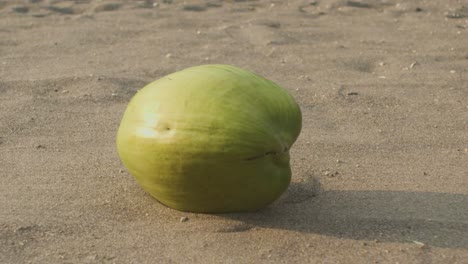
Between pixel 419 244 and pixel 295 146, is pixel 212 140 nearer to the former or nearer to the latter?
pixel 419 244

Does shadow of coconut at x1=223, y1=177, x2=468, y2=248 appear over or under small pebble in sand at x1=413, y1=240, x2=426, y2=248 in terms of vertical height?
under

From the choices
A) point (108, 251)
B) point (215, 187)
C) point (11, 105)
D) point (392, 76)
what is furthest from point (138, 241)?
point (392, 76)

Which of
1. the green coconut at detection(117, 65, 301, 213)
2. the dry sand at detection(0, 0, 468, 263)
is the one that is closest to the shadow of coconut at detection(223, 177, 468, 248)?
the dry sand at detection(0, 0, 468, 263)

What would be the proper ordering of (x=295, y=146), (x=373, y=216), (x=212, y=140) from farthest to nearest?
(x=295, y=146) < (x=373, y=216) < (x=212, y=140)

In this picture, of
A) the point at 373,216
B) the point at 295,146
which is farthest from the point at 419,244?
the point at 295,146

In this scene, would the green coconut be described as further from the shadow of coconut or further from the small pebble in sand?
the small pebble in sand

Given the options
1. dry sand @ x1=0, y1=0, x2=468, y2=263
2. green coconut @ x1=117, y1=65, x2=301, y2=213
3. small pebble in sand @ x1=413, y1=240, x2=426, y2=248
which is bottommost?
dry sand @ x1=0, y1=0, x2=468, y2=263

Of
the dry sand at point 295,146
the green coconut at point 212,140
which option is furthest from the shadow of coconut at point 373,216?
the green coconut at point 212,140
